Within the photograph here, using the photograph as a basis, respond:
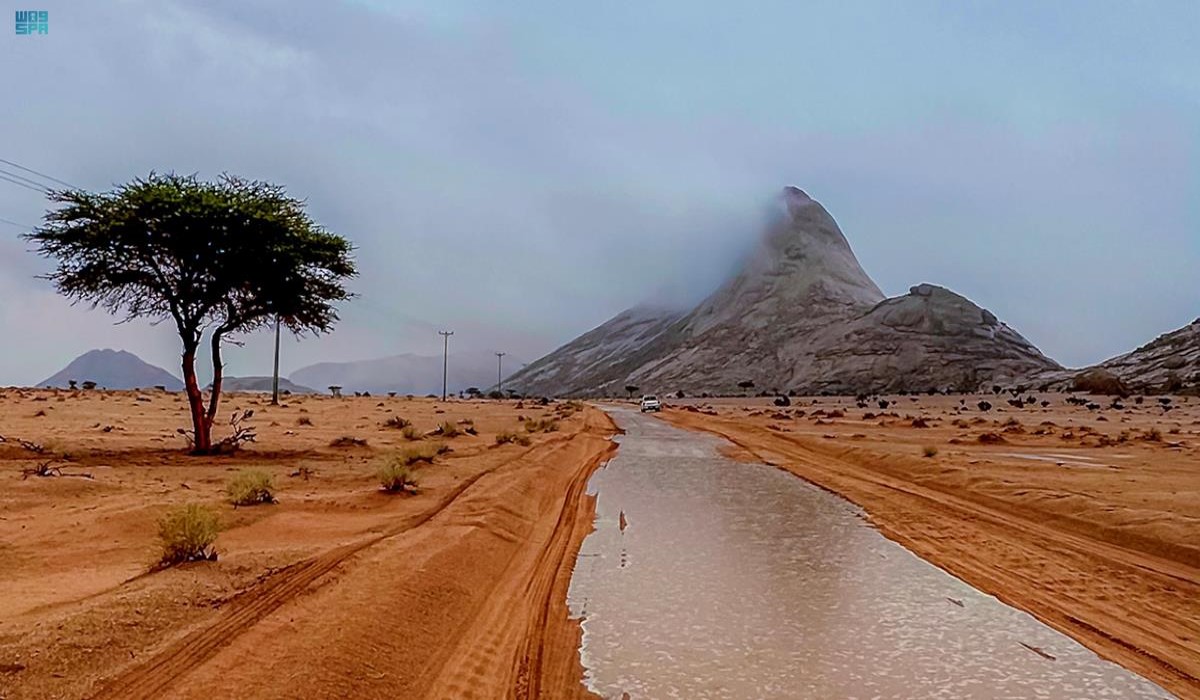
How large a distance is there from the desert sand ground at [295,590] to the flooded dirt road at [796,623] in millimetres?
601

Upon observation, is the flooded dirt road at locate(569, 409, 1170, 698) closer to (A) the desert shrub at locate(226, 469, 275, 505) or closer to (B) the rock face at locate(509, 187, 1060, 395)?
(A) the desert shrub at locate(226, 469, 275, 505)

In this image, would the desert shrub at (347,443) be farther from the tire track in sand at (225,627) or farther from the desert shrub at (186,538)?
the desert shrub at (186,538)

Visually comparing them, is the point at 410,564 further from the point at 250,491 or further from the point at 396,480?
the point at 396,480

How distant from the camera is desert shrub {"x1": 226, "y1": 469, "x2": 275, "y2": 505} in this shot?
537 inches

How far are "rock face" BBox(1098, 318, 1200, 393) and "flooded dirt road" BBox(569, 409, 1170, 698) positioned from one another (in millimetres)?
75984

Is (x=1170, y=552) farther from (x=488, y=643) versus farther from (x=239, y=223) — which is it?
(x=239, y=223)

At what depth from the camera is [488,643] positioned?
710 centimetres

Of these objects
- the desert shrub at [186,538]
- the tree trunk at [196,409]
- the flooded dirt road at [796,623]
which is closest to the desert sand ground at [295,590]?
the desert shrub at [186,538]

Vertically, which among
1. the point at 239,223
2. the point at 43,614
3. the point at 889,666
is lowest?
the point at 889,666

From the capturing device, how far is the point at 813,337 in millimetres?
136750

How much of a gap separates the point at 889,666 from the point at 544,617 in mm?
3277

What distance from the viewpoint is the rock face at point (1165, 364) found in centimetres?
7581

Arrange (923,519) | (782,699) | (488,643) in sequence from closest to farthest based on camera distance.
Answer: (782,699)
(488,643)
(923,519)

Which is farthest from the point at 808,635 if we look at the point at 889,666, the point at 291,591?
the point at 291,591
